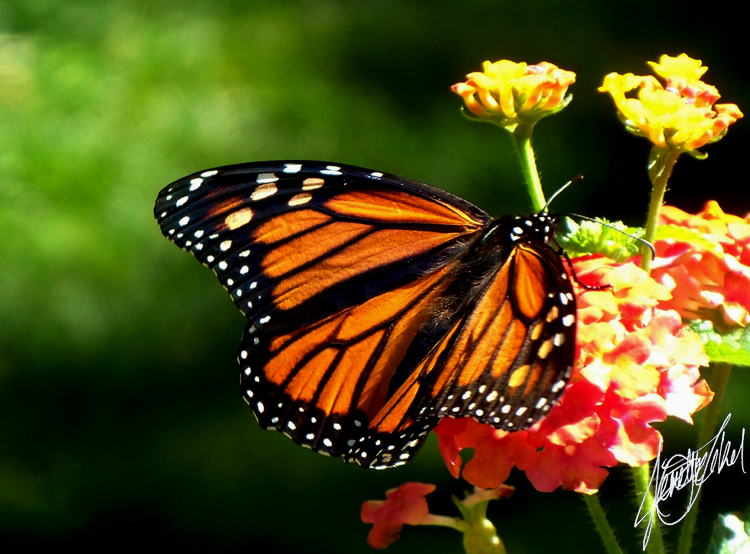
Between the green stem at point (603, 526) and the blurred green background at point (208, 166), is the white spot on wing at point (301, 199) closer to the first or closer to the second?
the green stem at point (603, 526)

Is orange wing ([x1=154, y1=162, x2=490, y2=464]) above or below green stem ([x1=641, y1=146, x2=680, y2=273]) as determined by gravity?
below

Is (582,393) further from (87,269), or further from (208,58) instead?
(208,58)

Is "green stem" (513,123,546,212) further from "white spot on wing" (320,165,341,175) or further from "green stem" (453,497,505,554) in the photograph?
"green stem" (453,497,505,554)

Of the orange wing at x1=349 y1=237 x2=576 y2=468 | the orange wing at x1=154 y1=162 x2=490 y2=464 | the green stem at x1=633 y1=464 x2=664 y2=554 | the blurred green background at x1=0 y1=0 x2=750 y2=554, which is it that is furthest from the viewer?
the blurred green background at x1=0 y1=0 x2=750 y2=554

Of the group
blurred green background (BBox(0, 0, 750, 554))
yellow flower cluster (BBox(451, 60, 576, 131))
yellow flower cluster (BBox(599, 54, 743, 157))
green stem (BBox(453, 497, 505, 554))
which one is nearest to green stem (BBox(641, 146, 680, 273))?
yellow flower cluster (BBox(599, 54, 743, 157))

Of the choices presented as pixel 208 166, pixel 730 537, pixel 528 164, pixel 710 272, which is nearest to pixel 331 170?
pixel 528 164

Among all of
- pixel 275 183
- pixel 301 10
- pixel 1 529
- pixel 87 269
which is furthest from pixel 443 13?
pixel 275 183
